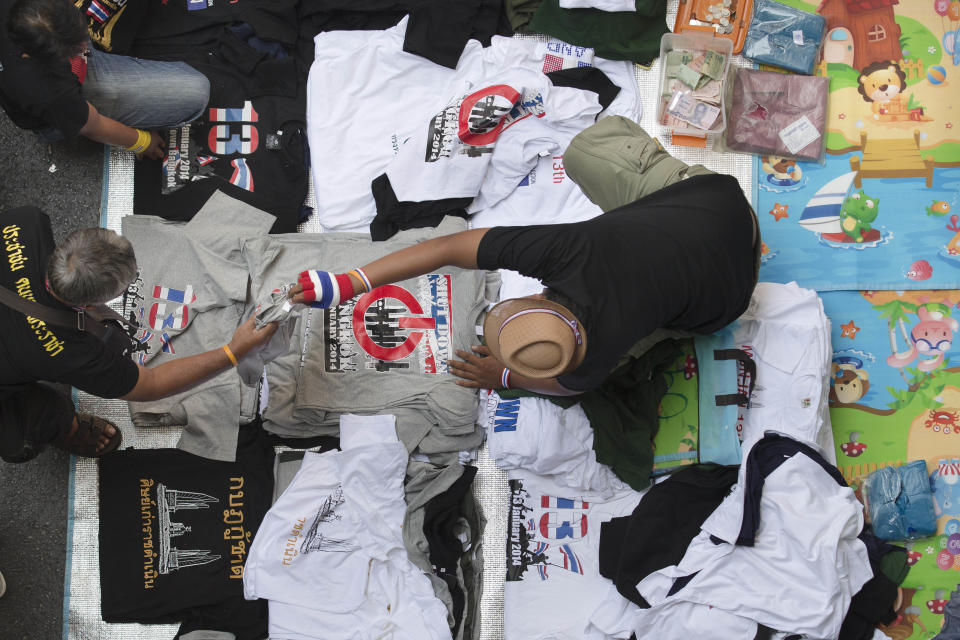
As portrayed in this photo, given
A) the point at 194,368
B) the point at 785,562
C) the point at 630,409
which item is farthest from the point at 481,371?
the point at 785,562

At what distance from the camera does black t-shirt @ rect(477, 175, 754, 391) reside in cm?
189

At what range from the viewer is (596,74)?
9.27 ft

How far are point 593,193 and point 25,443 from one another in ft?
6.79

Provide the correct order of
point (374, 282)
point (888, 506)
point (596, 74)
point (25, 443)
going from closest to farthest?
point (374, 282) → point (25, 443) → point (888, 506) → point (596, 74)

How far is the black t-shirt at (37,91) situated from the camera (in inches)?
93.0

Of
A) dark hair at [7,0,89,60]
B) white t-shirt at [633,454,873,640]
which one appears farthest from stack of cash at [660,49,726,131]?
dark hair at [7,0,89,60]

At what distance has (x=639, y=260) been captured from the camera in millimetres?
1937

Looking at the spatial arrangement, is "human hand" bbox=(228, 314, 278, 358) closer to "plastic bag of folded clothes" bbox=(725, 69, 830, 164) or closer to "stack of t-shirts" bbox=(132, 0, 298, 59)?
"stack of t-shirts" bbox=(132, 0, 298, 59)

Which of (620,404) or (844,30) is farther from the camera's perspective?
(844,30)

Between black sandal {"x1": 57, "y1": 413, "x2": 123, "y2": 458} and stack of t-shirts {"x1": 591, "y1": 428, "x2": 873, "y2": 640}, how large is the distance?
A: 193 centimetres

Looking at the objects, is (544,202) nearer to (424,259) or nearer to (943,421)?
(424,259)

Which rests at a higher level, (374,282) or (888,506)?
(374,282)

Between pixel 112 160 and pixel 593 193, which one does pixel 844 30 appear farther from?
pixel 112 160

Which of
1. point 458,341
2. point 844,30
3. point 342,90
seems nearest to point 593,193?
point 458,341
